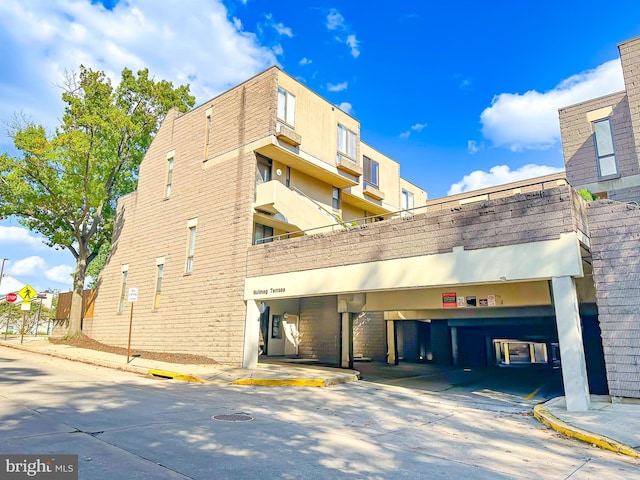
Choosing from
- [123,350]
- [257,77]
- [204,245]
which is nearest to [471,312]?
[204,245]

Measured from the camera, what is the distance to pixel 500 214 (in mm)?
12195

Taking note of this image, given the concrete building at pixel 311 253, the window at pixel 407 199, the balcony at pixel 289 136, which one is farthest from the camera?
the window at pixel 407 199

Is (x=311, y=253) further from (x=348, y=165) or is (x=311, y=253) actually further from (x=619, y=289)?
(x=619, y=289)

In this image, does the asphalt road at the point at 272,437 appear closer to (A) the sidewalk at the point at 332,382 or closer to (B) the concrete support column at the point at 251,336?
(A) the sidewalk at the point at 332,382

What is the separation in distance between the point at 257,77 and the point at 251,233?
7491mm

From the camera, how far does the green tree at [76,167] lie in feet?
75.5

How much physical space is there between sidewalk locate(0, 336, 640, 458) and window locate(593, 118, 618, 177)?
11267mm

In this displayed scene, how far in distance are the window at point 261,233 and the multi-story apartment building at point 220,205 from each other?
0.07m

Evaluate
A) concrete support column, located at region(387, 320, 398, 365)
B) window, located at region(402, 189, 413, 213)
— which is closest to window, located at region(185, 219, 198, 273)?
concrete support column, located at region(387, 320, 398, 365)

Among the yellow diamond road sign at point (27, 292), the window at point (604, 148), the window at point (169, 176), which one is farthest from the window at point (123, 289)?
the window at point (604, 148)

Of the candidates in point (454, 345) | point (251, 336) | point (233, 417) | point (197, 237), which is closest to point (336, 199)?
point (197, 237)

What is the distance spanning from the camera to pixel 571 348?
34.1 ft

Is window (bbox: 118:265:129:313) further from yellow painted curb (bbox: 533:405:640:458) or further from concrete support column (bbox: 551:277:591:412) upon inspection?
concrete support column (bbox: 551:277:591:412)

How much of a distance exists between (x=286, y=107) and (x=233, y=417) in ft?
51.3
